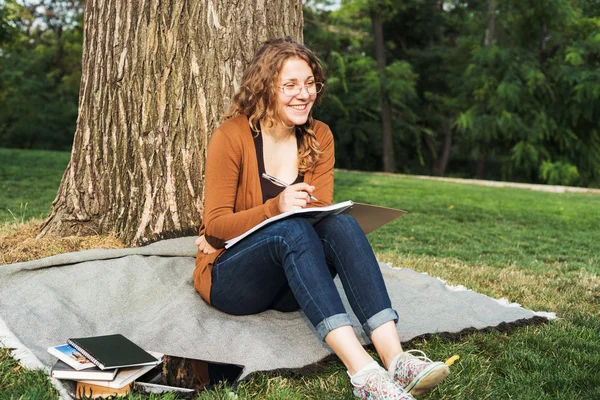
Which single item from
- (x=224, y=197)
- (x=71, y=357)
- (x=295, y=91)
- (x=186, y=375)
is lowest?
(x=186, y=375)

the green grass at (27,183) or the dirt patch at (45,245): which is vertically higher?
the dirt patch at (45,245)

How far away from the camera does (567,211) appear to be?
893cm

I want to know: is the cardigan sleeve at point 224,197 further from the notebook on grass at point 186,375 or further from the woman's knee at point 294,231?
the notebook on grass at point 186,375

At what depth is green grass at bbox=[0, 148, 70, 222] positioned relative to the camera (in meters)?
6.30

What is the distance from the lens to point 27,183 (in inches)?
344

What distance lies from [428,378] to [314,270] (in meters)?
0.54

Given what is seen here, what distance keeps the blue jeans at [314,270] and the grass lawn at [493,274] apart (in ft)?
1.00

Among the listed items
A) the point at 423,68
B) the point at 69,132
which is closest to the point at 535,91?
the point at 423,68

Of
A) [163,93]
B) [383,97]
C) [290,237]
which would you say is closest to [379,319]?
[290,237]

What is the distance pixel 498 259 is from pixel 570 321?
6.93 feet

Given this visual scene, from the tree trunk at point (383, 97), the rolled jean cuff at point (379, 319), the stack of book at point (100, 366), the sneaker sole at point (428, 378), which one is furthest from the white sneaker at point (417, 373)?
the tree trunk at point (383, 97)

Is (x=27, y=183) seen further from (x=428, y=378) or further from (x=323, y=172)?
(x=428, y=378)

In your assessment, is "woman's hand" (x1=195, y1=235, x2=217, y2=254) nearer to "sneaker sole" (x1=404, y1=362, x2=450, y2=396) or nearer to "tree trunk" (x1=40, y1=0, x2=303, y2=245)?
"tree trunk" (x1=40, y1=0, x2=303, y2=245)

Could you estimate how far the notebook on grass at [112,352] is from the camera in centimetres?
216
